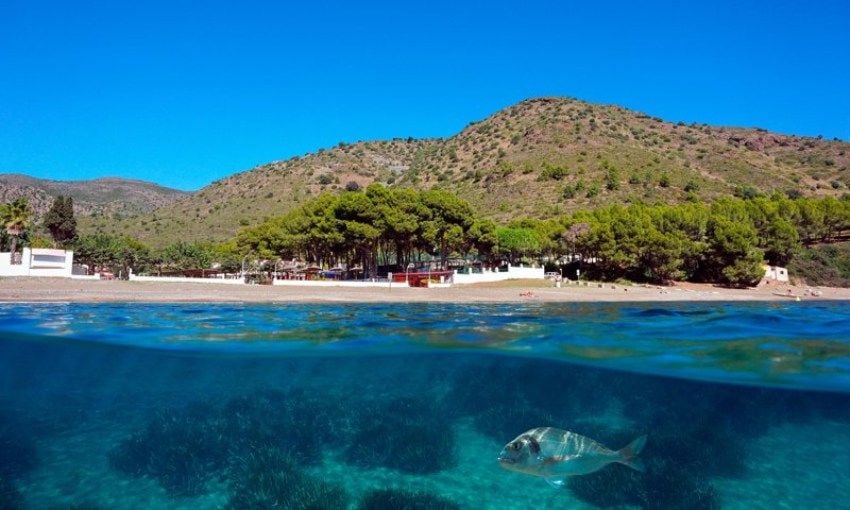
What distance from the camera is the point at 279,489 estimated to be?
9008 mm

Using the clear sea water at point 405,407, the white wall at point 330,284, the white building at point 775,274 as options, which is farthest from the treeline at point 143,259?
the white building at point 775,274

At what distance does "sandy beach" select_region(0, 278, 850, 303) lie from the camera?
92.4 ft

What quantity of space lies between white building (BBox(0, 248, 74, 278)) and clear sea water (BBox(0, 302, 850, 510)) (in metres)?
23.8

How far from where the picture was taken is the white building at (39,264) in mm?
40531

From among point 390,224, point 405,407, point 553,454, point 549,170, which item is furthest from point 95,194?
point 553,454

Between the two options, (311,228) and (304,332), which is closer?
(304,332)

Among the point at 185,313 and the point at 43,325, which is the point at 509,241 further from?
the point at 43,325

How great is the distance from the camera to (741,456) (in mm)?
11500

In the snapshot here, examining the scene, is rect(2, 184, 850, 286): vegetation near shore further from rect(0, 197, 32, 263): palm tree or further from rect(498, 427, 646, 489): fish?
rect(498, 427, 646, 489): fish

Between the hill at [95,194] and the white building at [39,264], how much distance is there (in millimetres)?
67504

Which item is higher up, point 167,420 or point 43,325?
point 43,325

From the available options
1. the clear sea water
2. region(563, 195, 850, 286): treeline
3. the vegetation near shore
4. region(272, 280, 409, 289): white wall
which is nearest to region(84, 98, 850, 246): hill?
the vegetation near shore

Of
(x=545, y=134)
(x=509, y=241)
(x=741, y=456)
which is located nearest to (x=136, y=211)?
(x=545, y=134)

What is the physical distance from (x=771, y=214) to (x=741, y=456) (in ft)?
173
